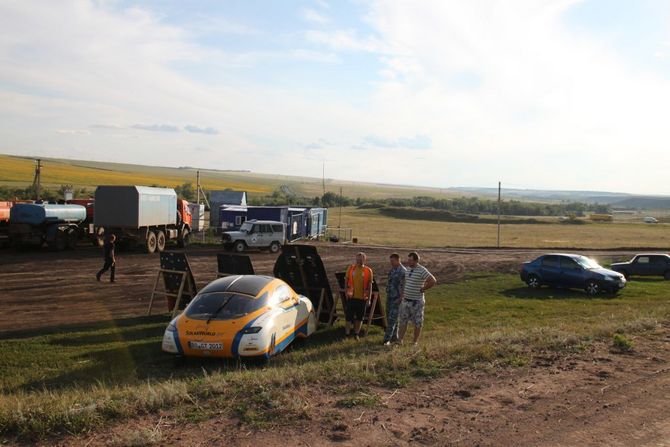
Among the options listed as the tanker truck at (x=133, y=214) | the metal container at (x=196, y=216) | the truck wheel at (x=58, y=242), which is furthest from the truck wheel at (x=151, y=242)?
the metal container at (x=196, y=216)

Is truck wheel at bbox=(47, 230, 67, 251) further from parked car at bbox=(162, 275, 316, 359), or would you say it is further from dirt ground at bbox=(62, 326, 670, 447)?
dirt ground at bbox=(62, 326, 670, 447)

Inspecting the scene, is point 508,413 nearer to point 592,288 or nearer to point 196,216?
point 592,288

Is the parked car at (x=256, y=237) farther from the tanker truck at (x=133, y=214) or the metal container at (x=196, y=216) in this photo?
the metal container at (x=196, y=216)

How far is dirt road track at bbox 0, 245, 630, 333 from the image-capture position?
15.6 metres

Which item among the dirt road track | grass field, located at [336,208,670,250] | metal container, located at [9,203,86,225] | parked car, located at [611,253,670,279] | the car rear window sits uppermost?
metal container, located at [9,203,86,225]

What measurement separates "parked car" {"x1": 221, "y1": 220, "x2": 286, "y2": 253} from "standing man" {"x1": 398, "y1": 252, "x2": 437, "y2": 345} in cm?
2186

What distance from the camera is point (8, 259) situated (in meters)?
27.2

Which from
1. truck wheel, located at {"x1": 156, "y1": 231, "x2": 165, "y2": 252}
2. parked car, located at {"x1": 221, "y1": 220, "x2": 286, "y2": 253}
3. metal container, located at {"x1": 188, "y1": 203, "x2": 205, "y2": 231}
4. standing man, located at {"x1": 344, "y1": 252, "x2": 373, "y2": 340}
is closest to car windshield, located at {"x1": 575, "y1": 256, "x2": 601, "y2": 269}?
standing man, located at {"x1": 344, "y1": 252, "x2": 373, "y2": 340}

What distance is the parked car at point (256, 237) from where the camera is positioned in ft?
107

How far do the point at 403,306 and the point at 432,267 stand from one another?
18.0 metres

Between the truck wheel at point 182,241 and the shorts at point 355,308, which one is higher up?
the shorts at point 355,308

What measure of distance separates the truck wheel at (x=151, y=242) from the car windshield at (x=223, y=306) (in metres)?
21.2

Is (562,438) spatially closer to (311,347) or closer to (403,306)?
(403,306)

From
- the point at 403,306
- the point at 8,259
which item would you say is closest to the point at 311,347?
the point at 403,306
